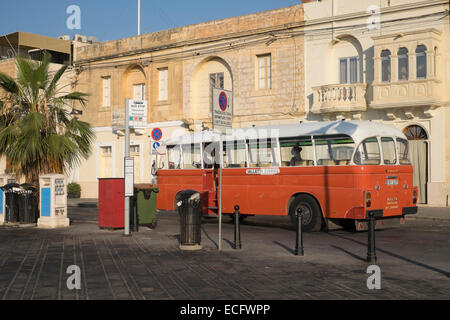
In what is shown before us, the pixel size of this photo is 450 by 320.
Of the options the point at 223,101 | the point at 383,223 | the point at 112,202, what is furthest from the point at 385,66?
the point at 223,101

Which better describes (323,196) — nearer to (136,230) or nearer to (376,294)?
(136,230)

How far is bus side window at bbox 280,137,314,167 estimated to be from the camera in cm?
1669

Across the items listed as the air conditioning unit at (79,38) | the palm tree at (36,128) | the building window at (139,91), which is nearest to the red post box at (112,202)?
the palm tree at (36,128)

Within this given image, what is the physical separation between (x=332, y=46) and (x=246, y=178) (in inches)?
489

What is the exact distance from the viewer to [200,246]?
A: 41.0ft

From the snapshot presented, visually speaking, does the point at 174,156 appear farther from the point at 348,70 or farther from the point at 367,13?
the point at 367,13

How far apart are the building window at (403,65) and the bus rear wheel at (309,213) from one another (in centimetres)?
1126

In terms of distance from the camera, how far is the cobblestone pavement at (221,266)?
8047 mm

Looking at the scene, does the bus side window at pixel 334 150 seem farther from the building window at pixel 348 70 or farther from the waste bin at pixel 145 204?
the building window at pixel 348 70

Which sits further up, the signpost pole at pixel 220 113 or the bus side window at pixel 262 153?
the signpost pole at pixel 220 113

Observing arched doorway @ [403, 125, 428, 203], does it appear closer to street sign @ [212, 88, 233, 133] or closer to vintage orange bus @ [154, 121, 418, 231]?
vintage orange bus @ [154, 121, 418, 231]

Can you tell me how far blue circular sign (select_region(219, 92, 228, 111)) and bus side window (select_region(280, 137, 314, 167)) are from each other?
4.79 metres

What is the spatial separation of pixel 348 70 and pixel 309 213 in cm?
1319

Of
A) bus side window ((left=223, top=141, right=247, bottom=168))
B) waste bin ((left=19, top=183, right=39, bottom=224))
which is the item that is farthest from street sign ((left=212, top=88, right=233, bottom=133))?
waste bin ((left=19, top=183, right=39, bottom=224))
